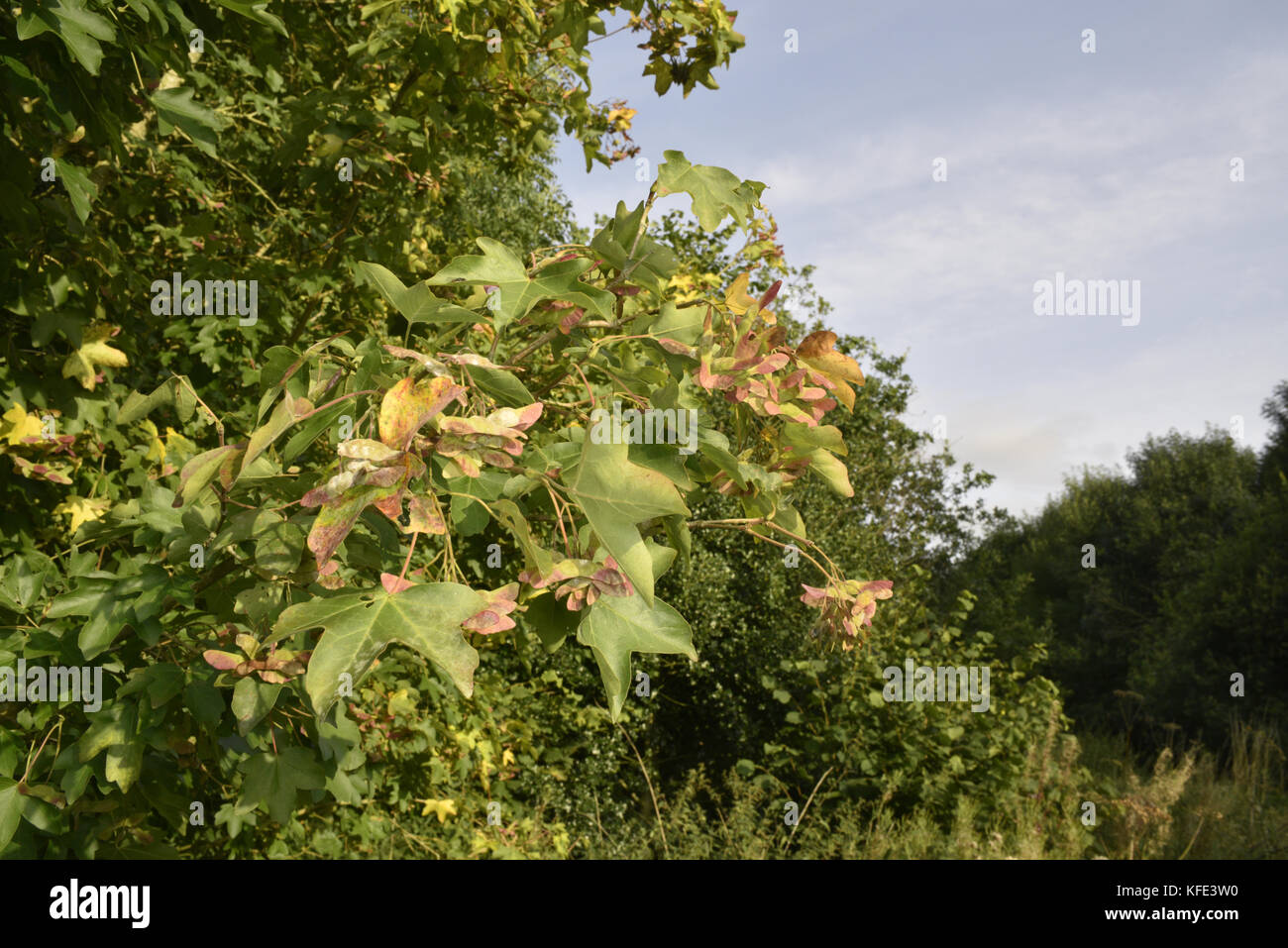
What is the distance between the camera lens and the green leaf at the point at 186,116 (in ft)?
6.79

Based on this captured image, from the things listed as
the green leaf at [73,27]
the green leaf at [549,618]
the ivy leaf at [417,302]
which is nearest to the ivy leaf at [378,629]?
the green leaf at [549,618]

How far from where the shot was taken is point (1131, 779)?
589cm

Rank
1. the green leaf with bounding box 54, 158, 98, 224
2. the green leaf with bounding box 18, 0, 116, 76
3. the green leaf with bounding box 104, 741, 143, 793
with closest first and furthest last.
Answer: the green leaf with bounding box 104, 741, 143, 793
the green leaf with bounding box 18, 0, 116, 76
the green leaf with bounding box 54, 158, 98, 224

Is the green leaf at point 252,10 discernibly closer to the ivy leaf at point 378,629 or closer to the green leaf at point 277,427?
the green leaf at point 277,427

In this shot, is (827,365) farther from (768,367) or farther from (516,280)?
(516,280)

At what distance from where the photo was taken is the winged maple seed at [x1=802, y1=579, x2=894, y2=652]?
1364 millimetres

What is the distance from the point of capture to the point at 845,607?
4.53 feet

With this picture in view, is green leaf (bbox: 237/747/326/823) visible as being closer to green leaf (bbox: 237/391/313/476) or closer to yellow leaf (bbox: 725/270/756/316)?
green leaf (bbox: 237/391/313/476)

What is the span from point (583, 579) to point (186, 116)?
1.76 m

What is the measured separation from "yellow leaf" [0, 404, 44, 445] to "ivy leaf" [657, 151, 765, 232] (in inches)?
81.3

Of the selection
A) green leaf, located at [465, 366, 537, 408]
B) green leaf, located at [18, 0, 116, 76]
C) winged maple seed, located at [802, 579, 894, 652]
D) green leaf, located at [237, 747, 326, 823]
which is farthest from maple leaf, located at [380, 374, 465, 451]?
green leaf, located at [18, 0, 116, 76]

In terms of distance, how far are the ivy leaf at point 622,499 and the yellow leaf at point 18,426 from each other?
217 cm
